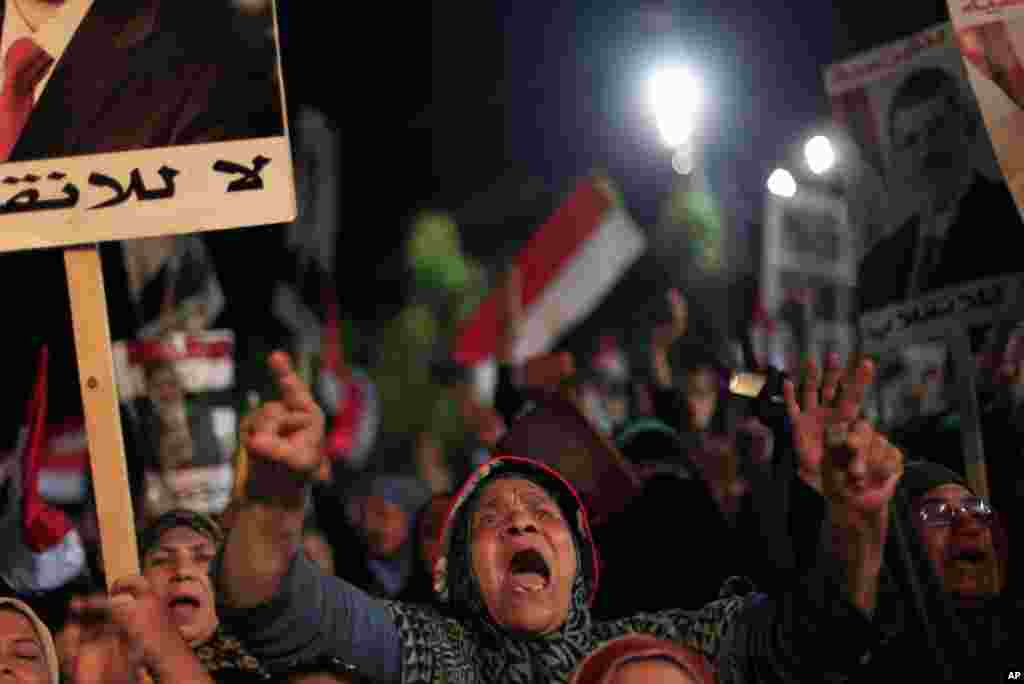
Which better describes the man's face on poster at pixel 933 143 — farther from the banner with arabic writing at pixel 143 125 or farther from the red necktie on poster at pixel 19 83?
the red necktie on poster at pixel 19 83

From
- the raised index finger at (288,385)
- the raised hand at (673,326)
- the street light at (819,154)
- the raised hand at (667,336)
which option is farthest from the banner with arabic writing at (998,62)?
the raised hand at (673,326)

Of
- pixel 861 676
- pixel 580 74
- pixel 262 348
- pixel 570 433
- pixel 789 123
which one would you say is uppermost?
pixel 580 74

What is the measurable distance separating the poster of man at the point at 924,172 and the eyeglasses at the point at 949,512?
155 centimetres

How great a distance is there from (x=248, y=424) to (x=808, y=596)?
110 centimetres

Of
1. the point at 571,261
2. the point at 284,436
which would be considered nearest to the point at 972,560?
the point at 284,436

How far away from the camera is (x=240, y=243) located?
43.4 feet

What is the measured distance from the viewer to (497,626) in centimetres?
351

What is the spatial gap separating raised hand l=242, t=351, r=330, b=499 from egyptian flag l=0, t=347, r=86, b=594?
4.69 ft

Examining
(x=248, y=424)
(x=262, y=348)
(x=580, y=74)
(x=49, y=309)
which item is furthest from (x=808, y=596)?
(x=580, y=74)

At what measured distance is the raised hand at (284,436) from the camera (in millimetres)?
3039

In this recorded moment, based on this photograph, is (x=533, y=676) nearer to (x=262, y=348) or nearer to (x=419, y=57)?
(x=262, y=348)

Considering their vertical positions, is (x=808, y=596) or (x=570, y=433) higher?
(x=570, y=433)

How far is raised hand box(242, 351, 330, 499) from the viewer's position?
9.97 feet

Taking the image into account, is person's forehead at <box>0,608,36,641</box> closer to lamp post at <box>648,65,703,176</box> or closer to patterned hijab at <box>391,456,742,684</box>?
patterned hijab at <box>391,456,742,684</box>
